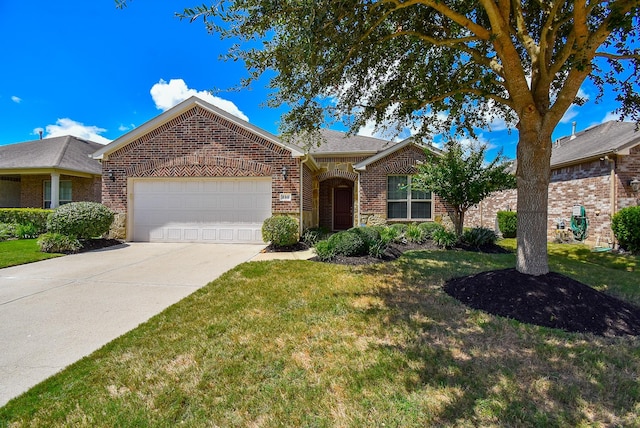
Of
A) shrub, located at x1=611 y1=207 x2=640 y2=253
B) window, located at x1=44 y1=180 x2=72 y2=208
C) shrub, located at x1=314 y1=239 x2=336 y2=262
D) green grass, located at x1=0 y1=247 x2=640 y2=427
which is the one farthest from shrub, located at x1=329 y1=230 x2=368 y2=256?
window, located at x1=44 y1=180 x2=72 y2=208

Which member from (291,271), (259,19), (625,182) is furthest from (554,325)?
(625,182)

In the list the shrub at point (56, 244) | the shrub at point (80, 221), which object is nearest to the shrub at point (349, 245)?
the shrub at point (80, 221)

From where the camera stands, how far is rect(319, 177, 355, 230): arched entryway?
50.6 feet

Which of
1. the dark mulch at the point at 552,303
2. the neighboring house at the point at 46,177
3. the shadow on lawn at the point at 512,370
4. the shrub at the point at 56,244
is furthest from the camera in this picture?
the neighboring house at the point at 46,177

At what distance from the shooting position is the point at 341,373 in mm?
2609

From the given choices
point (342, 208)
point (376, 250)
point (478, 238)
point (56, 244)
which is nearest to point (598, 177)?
point (478, 238)

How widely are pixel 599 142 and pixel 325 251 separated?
1225 centimetres

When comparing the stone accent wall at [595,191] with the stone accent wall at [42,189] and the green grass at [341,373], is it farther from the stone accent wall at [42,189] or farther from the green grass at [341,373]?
the stone accent wall at [42,189]

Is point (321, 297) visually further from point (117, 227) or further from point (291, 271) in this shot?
point (117, 227)

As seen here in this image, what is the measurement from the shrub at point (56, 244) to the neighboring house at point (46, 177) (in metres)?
6.82

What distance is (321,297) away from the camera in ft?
14.9

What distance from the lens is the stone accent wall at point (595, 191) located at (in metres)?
9.64

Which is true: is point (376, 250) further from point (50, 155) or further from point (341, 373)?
point (50, 155)

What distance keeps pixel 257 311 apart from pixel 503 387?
2860 millimetres
